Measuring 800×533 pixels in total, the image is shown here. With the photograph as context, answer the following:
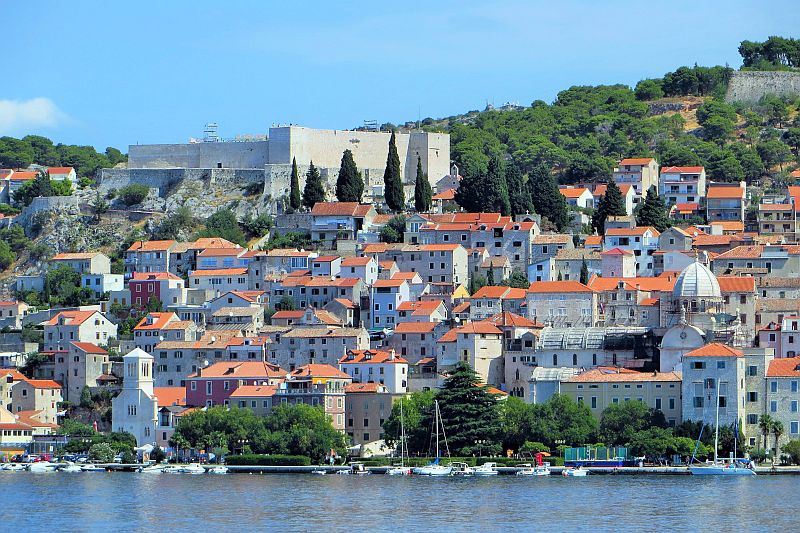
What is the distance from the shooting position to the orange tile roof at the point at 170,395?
3639 inches

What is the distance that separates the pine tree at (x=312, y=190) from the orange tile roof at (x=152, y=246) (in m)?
7.31

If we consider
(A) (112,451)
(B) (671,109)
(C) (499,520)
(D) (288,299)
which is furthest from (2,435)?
(B) (671,109)

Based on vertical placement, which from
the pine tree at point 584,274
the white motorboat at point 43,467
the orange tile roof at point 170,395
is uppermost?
the pine tree at point 584,274

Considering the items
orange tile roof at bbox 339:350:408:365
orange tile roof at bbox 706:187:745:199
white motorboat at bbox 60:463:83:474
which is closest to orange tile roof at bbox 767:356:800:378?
orange tile roof at bbox 339:350:408:365

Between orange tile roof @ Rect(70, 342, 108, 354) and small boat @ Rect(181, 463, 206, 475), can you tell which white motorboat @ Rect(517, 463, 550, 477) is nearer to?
small boat @ Rect(181, 463, 206, 475)

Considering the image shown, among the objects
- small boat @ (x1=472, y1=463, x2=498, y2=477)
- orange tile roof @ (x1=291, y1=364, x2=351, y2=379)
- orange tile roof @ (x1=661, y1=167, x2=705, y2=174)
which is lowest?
small boat @ (x1=472, y1=463, x2=498, y2=477)

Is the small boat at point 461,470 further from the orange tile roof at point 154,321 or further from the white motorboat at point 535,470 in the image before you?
the orange tile roof at point 154,321

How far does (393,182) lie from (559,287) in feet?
55.3

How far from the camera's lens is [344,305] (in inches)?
3841

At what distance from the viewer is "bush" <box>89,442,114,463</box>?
89312 millimetres

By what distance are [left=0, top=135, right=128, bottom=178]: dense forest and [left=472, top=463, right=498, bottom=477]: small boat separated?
5906cm

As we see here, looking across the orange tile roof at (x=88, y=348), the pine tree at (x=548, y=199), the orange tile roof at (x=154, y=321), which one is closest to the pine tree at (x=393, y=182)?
the pine tree at (x=548, y=199)

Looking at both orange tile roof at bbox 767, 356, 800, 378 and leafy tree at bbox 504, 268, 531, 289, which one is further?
leafy tree at bbox 504, 268, 531, 289

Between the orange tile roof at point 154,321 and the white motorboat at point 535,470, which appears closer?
the white motorboat at point 535,470
